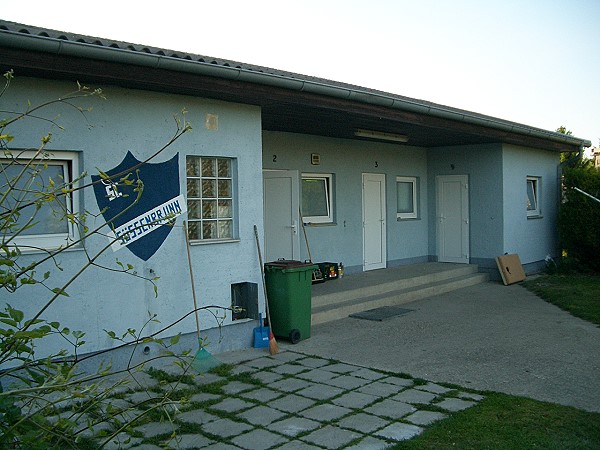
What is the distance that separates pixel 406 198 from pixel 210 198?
295 inches

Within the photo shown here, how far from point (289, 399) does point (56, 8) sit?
17.2 ft

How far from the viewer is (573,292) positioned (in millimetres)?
12094

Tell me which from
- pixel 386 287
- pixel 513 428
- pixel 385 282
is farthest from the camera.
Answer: pixel 385 282

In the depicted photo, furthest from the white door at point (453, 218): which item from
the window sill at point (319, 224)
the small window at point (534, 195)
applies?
the window sill at point (319, 224)

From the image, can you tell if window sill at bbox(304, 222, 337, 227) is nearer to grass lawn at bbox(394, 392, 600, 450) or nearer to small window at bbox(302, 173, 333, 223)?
small window at bbox(302, 173, 333, 223)

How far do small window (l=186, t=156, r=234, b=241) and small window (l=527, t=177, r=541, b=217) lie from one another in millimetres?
9694

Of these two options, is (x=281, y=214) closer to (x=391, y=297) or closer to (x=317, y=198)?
(x=317, y=198)

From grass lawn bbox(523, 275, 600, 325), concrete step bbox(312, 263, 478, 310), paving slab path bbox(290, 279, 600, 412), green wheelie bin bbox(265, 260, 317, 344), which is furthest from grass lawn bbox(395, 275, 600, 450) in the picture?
grass lawn bbox(523, 275, 600, 325)

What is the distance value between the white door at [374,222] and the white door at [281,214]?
2.44 metres

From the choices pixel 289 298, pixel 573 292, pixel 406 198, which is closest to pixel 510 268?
pixel 573 292

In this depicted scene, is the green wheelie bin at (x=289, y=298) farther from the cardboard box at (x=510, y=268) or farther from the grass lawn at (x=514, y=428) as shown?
the cardboard box at (x=510, y=268)

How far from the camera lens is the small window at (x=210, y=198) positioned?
25.4ft

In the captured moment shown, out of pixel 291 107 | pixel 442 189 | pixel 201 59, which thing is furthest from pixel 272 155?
pixel 442 189

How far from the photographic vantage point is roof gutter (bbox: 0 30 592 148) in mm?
5391
